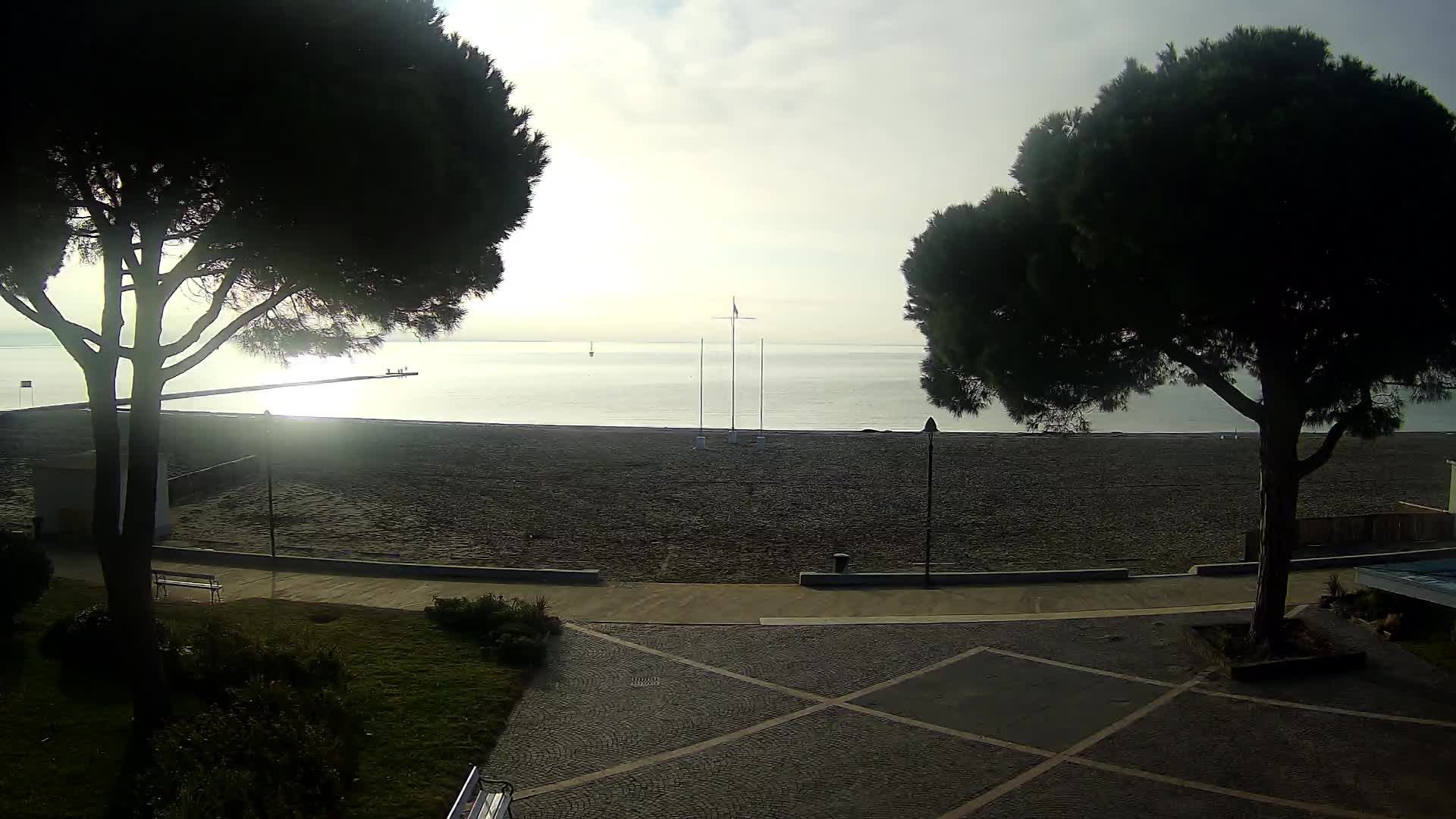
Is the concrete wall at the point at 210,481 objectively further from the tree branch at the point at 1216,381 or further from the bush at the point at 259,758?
the tree branch at the point at 1216,381

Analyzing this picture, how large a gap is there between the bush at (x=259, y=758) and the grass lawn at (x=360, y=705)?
0.36 meters

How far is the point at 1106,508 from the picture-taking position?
1188 inches

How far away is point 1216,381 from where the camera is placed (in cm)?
1297

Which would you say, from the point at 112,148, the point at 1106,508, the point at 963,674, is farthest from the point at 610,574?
the point at 1106,508

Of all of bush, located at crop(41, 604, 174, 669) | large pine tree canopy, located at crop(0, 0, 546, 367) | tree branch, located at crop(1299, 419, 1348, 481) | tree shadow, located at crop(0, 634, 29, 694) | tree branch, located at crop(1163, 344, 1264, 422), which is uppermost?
large pine tree canopy, located at crop(0, 0, 546, 367)

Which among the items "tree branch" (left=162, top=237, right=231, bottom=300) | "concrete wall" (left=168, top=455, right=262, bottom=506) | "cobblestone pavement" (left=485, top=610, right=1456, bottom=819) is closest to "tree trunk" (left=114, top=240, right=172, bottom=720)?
"tree branch" (left=162, top=237, right=231, bottom=300)

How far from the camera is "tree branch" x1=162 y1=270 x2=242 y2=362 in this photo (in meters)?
9.45

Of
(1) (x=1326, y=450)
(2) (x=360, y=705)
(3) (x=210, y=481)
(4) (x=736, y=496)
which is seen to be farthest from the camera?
(4) (x=736, y=496)

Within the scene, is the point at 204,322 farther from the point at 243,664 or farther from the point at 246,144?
the point at 243,664

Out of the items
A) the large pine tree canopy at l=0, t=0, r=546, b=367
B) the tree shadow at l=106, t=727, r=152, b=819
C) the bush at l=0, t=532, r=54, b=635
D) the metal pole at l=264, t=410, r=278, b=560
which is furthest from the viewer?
the metal pole at l=264, t=410, r=278, b=560

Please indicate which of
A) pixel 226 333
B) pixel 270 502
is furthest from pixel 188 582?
pixel 226 333

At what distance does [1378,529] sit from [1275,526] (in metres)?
12.5

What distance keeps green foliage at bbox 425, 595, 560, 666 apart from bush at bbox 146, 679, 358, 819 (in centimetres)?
292

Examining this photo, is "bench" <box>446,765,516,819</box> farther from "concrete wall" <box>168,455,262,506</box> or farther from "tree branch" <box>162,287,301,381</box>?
"concrete wall" <box>168,455,262,506</box>
